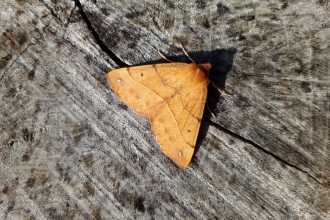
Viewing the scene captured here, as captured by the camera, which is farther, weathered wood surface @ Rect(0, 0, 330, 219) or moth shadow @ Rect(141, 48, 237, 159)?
moth shadow @ Rect(141, 48, 237, 159)

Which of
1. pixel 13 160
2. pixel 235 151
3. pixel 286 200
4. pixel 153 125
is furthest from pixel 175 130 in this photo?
pixel 13 160

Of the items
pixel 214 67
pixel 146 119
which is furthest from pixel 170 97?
pixel 214 67

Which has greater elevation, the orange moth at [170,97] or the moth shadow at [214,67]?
the moth shadow at [214,67]

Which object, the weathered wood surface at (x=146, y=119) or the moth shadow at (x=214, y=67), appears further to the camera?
the moth shadow at (x=214, y=67)

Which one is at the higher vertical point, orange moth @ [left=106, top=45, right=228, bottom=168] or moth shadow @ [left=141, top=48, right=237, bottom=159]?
moth shadow @ [left=141, top=48, right=237, bottom=159]

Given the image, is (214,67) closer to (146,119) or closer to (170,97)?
(170,97)

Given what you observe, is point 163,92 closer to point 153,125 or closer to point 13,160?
point 153,125
